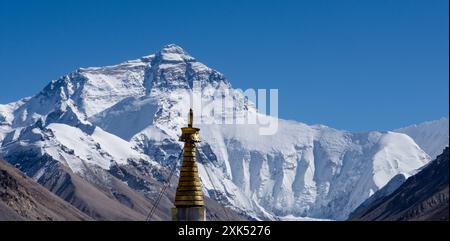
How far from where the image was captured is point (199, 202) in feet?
115

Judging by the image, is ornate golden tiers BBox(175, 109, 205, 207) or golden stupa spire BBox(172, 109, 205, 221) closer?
golden stupa spire BBox(172, 109, 205, 221)

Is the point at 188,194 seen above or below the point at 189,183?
below

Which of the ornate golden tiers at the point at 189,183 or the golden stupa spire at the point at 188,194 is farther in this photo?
the ornate golden tiers at the point at 189,183

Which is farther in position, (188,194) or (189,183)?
(189,183)
